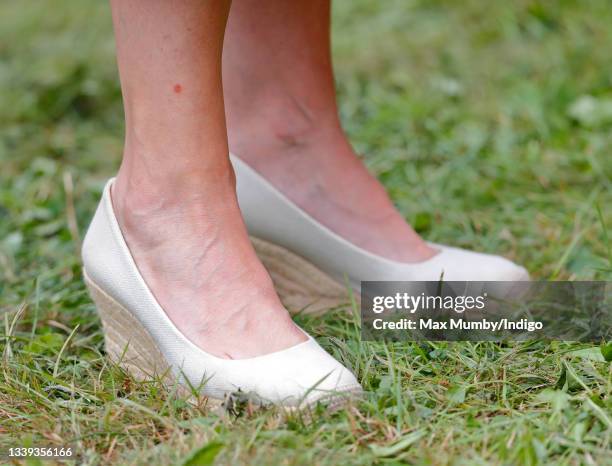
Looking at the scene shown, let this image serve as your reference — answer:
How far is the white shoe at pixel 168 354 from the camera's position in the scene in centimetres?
88

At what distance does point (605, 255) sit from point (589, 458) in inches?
24.5

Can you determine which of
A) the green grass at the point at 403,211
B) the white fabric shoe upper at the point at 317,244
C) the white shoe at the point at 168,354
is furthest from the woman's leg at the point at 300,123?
the white shoe at the point at 168,354

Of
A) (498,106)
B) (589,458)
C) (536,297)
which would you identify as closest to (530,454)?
(589,458)

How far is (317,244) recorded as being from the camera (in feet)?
4.15

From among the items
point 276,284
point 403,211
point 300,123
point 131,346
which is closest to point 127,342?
point 131,346

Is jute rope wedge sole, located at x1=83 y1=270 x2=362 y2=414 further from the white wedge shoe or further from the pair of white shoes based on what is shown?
the white wedge shoe

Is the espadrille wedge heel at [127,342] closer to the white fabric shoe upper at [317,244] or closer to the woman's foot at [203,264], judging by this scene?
the woman's foot at [203,264]

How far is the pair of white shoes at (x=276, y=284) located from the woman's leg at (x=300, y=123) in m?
0.03

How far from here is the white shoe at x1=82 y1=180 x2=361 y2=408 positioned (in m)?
0.88

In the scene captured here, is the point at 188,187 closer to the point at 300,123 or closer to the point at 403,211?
the point at 300,123

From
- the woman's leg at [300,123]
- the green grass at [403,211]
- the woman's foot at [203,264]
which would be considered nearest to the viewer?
the green grass at [403,211]

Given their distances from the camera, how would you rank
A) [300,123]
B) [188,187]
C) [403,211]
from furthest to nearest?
[403,211]
[300,123]
[188,187]

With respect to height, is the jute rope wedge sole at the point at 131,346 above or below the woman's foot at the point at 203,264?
below

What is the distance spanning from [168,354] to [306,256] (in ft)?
1.19
